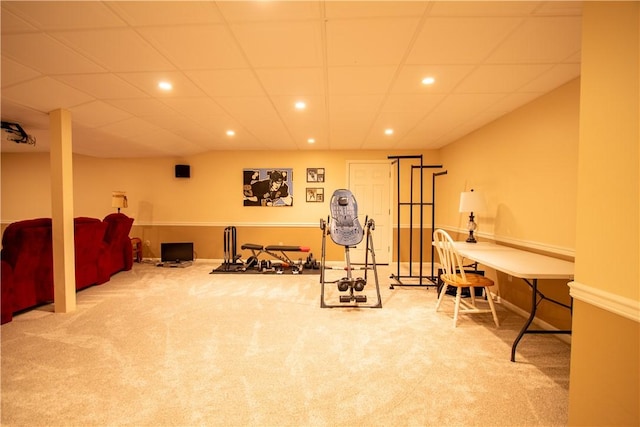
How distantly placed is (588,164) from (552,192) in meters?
1.76

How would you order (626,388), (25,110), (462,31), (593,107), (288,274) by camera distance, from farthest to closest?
(288,274) < (25,110) < (462,31) < (593,107) < (626,388)

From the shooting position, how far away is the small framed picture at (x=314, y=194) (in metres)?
5.84

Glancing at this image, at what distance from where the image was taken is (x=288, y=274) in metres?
4.90

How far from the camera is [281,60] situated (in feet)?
7.07

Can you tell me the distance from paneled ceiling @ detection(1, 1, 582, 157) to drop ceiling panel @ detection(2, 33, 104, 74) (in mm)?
13

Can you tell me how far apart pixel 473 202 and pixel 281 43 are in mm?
3038

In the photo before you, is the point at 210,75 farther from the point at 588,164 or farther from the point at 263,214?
the point at 263,214

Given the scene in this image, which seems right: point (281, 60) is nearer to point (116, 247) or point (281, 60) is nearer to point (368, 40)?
point (368, 40)

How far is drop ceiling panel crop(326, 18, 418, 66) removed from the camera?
1721mm

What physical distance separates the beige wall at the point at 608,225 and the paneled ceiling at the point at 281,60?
0.60 meters

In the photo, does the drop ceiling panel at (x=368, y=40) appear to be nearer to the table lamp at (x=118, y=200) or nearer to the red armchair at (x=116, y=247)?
the red armchair at (x=116, y=247)

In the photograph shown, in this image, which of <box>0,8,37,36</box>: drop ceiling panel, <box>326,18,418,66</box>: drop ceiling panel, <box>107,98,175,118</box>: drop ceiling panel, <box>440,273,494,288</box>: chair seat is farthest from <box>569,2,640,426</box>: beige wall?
<box>107,98,175,118</box>: drop ceiling panel

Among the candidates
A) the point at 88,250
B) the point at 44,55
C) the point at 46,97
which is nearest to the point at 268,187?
the point at 88,250

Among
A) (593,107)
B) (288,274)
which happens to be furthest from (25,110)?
(593,107)
